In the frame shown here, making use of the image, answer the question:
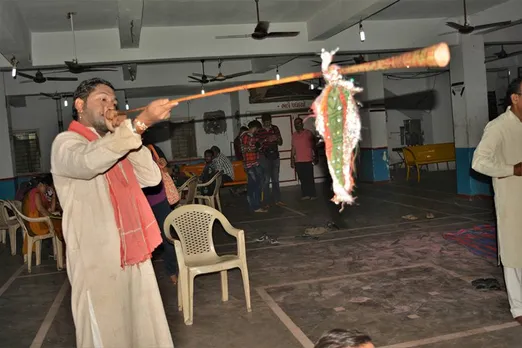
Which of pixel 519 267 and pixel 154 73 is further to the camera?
pixel 154 73

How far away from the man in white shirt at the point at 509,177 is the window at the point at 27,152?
15818mm

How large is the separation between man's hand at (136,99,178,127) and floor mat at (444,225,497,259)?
15.4ft

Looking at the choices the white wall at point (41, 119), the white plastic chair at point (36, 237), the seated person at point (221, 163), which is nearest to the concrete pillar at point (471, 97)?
the seated person at point (221, 163)

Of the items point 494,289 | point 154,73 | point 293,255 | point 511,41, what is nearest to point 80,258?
point 494,289

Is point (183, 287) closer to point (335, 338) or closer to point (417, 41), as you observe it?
point (335, 338)

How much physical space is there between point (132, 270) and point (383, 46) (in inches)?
353

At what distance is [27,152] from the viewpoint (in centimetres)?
1661

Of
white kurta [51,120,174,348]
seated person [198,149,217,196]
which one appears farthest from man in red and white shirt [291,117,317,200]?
white kurta [51,120,174,348]

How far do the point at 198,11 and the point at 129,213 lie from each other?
263 inches

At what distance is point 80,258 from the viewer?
220 centimetres

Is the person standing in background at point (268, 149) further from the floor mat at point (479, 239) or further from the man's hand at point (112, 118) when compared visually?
the man's hand at point (112, 118)

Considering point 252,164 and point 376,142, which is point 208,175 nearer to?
point 252,164

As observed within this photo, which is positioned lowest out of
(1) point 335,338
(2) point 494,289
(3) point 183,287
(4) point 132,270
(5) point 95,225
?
(2) point 494,289

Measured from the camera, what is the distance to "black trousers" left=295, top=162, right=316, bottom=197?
11.1 m
